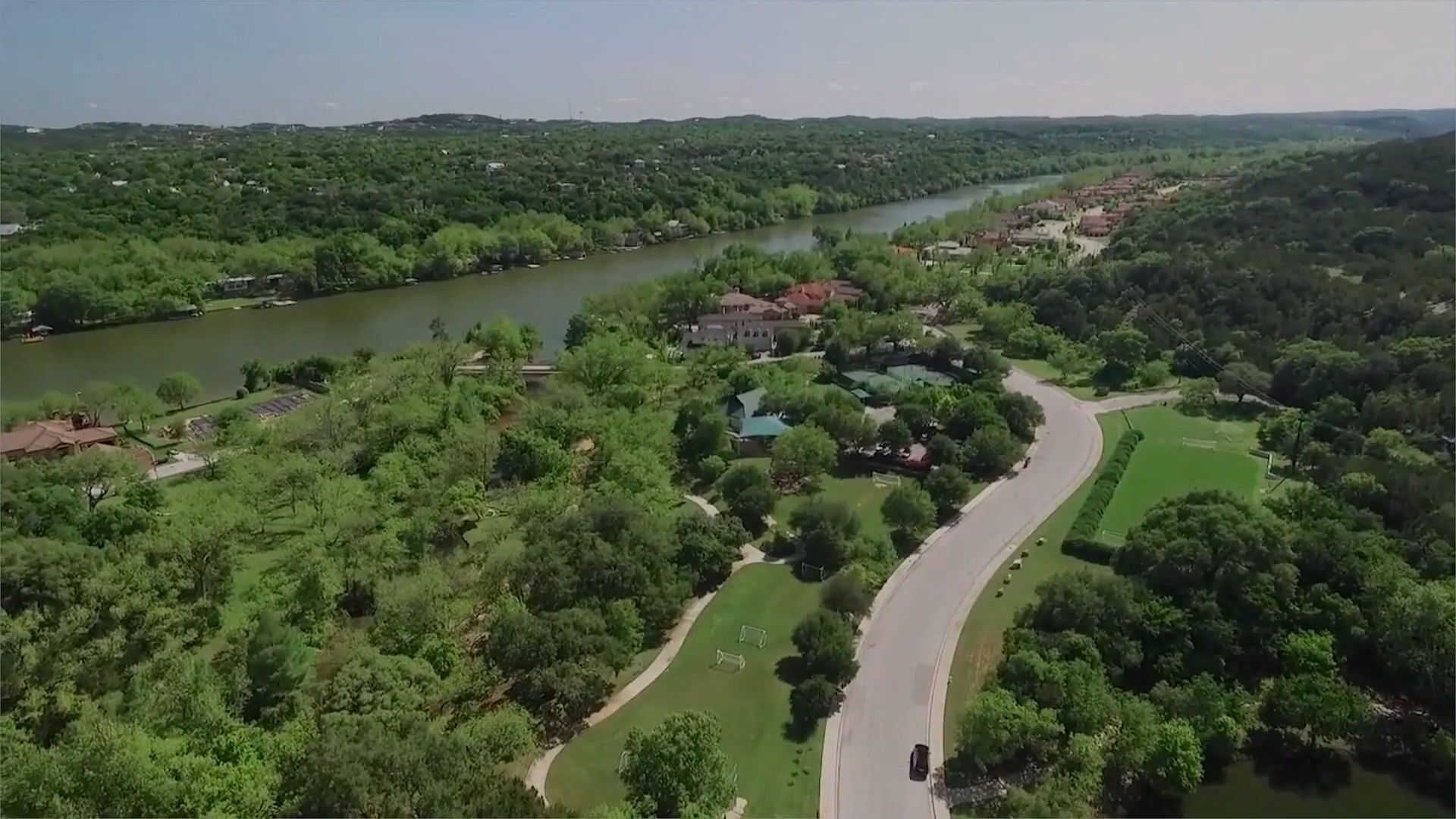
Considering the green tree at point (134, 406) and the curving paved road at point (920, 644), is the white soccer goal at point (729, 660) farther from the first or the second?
the green tree at point (134, 406)

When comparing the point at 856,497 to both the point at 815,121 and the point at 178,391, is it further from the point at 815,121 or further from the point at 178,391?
the point at 815,121

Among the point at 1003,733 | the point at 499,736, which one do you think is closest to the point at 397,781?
the point at 499,736

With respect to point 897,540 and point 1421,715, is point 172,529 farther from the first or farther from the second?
point 1421,715

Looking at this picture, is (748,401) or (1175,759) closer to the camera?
(1175,759)

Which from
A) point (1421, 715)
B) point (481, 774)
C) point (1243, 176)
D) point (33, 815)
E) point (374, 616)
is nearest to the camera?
point (33, 815)

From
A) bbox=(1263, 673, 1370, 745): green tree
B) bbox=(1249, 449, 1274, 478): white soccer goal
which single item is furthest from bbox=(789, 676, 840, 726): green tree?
bbox=(1249, 449, 1274, 478): white soccer goal

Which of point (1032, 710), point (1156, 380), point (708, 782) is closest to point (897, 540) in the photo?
point (1032, 710)
